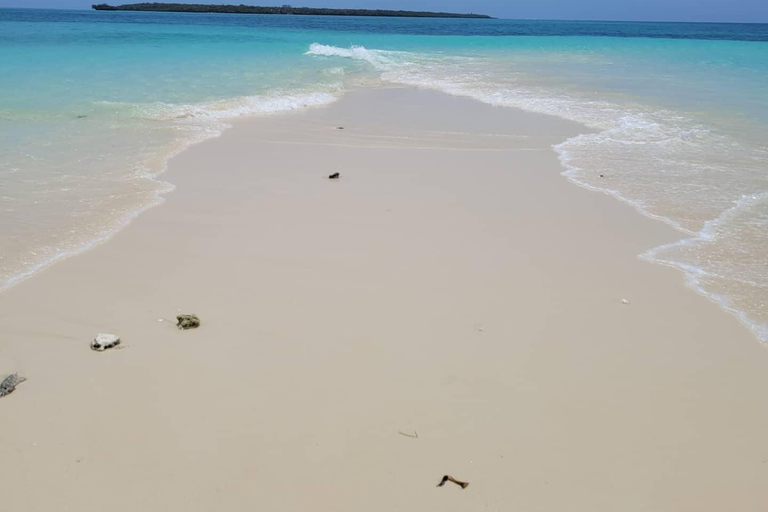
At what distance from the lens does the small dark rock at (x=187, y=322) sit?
3.53 m

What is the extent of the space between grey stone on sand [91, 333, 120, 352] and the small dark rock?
1.18 feet

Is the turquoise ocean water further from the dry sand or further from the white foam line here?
the dry sand

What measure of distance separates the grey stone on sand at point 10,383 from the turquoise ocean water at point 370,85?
1395mm

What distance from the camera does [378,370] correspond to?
10.5 feet

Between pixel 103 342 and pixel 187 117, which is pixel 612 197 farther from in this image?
pixel 187 117

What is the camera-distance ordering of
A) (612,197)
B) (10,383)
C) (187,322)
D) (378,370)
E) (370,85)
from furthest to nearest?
(370,85) → (612,197) → (187,322) → (378,370) → (10,383)

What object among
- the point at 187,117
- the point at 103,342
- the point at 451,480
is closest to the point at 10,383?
the point at 103,342

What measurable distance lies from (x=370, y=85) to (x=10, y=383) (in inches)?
546

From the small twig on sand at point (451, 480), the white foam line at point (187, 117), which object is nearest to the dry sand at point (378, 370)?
the small twig on sand at point (451, 480)

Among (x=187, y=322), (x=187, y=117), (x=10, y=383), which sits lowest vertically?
(x=10, y=383)

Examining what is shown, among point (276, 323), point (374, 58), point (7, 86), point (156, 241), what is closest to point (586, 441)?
point (276, 323)

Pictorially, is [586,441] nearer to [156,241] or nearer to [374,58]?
[156,241]

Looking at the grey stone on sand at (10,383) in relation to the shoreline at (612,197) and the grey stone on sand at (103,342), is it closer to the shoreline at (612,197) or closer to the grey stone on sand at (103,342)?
the grey stone on sand at (103,342)

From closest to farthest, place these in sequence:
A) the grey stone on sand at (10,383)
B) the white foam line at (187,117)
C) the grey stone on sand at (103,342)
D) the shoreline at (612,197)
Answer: the grey stone on sand at (10,383) < the grey stone on sand at (103,342) < the shoreline at (612,197) < the white foam line at (187,117)
